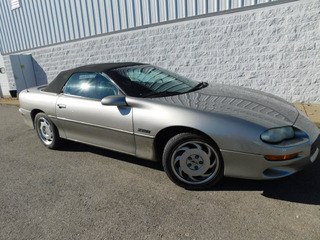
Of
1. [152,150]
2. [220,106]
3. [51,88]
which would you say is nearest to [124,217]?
[152,150]

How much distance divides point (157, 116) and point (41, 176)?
181cm

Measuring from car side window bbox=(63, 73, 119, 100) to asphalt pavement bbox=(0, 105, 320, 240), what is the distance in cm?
101

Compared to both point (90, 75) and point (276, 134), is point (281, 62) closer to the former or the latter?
point (276, 134)

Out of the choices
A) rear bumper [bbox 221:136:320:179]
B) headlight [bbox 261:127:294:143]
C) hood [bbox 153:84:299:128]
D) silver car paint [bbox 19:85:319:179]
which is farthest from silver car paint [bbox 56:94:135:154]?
headlight [bbox 261:127:294:143]

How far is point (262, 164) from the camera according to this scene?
2.37 m

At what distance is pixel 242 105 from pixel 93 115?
190 centimetres

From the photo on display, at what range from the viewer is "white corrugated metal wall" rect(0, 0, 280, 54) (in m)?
6.44

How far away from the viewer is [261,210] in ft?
7.64

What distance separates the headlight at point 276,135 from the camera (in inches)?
92.2

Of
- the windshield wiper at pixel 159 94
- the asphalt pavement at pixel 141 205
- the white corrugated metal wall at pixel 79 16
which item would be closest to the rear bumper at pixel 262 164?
the asphalt pavement at pixel 141 205

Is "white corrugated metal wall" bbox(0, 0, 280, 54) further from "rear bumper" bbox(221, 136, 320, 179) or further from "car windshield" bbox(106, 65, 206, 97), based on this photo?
"rear bumper" bbox(221, 136, 320, 179)

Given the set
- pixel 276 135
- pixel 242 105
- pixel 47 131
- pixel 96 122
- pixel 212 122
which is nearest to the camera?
pixel 276 135

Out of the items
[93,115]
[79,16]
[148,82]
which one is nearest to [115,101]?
[93,115]

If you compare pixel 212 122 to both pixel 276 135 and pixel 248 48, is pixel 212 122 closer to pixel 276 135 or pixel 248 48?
pixel 276 135
